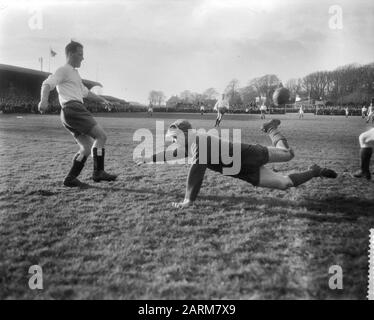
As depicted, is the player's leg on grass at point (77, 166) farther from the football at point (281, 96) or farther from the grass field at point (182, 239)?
the football at point (281, 96)

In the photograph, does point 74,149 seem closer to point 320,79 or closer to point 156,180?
point 156,180

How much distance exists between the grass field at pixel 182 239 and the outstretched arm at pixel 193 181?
0.39 ft

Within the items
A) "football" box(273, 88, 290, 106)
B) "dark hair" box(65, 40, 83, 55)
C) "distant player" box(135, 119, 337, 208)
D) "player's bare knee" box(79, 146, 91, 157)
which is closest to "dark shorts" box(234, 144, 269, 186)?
"distant player" box(135, 119, 337, 208)

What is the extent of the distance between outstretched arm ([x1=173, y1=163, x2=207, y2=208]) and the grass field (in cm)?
12

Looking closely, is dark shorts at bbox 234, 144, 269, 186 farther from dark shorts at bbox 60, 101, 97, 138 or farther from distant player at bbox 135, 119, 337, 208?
dark shorts at bbox 60, 101, 97, 138

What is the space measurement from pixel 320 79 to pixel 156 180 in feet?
286

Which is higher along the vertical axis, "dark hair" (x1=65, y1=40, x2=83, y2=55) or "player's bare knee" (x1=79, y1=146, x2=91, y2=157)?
"dark hair" (x1=65, y1=40, x2=83, y2=55)

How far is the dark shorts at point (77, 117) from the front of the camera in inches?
208

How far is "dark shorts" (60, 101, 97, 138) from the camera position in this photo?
5.29 meters
